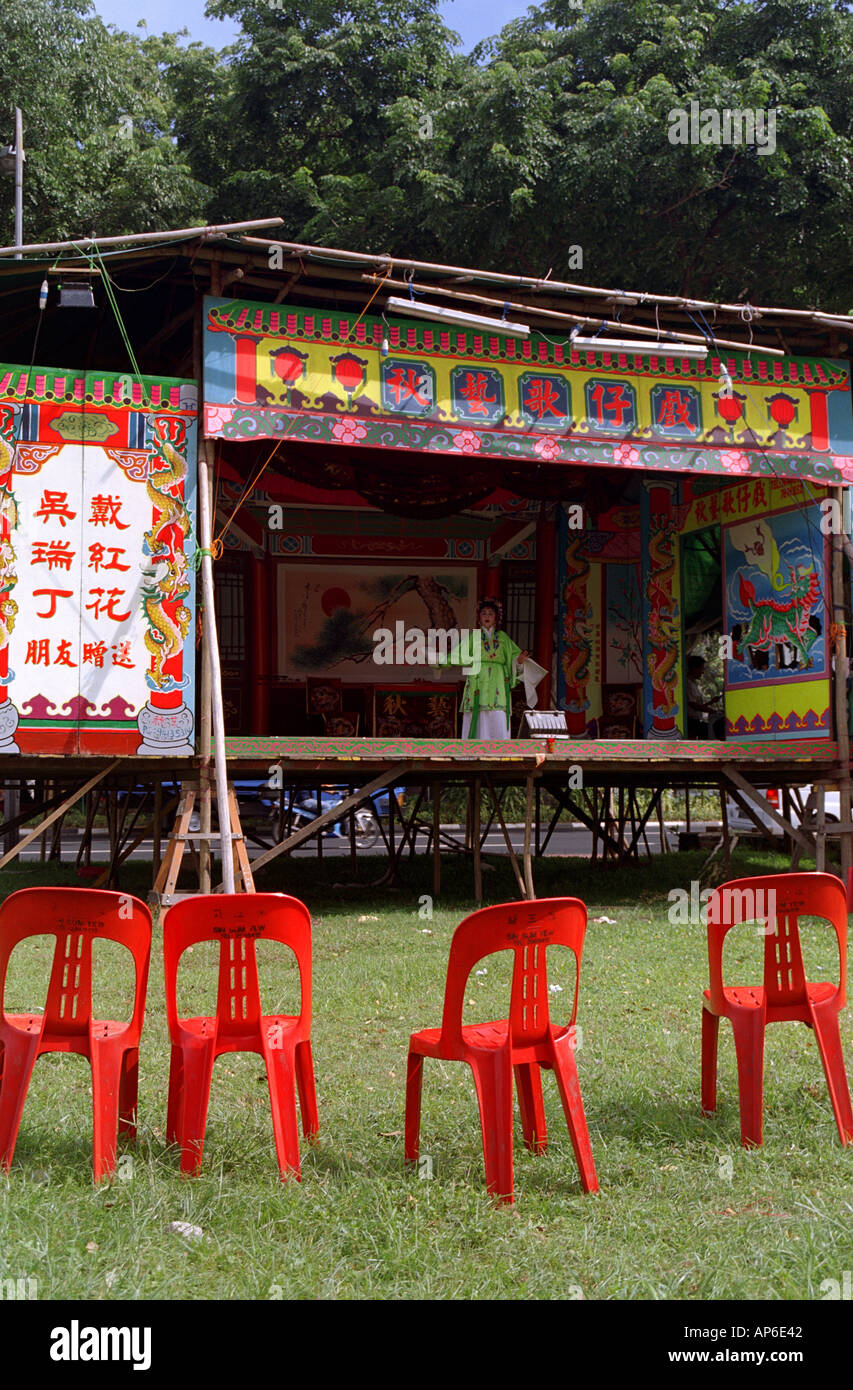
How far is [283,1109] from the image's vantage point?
12.8ft

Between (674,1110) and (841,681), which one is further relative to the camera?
(841,681)

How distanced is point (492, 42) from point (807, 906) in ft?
59.7

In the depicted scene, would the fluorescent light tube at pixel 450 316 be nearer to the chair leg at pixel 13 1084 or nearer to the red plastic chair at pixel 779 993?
the red plastic chair at pixel 779 993

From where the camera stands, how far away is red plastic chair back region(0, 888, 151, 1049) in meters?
3.92

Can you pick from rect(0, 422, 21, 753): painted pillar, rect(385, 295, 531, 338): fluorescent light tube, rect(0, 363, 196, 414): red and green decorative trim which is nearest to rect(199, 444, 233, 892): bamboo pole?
rect(0, 363, 196, 414): red and green decorative trim

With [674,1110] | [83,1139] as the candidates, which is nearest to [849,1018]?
[674,1110]

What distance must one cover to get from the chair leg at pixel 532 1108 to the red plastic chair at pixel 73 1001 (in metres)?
1.30

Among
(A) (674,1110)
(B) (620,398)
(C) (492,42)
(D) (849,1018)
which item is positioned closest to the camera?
(A) (674,1110)

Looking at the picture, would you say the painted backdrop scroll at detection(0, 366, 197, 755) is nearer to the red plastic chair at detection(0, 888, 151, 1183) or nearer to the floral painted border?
the floral painted border

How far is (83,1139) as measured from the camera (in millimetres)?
4344

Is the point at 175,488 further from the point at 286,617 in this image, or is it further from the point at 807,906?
the point at 807,906

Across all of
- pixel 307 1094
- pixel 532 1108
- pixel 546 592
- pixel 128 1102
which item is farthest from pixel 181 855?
pixel 546 592
